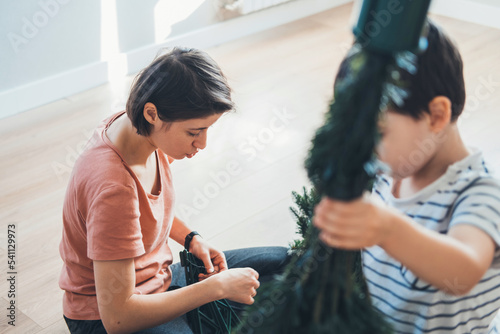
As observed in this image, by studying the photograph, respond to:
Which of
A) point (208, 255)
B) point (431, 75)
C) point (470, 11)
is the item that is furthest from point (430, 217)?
point (470, 11)

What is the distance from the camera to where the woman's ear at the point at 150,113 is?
119 cm

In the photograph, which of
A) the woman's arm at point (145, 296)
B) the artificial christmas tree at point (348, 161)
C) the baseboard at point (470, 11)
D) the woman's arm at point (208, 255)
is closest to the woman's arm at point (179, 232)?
the woman's arm at point (208, 255)

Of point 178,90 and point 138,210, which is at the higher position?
point 178,90

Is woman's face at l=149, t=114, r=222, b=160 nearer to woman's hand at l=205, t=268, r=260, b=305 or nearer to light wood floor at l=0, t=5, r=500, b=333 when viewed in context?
woman's hand at l=205, t=268, r=260, b=305

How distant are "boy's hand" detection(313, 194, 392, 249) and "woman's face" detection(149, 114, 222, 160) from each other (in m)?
0.76

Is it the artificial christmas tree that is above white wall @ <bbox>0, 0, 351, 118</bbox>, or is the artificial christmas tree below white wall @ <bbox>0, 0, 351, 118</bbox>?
above

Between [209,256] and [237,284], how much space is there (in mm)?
190

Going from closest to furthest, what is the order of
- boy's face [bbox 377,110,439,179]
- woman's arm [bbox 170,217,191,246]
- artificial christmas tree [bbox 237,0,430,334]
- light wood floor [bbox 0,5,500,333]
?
artificial christmas tree [bbox 237,0,430,334], boy's face [bbox 377,110,439,179], woman's arm [bbox 170,217,191,246], light wood floor [bbox 0,5,500,333]

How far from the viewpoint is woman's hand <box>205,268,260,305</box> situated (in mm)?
1236

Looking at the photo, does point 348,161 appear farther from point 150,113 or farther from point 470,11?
point 470,11

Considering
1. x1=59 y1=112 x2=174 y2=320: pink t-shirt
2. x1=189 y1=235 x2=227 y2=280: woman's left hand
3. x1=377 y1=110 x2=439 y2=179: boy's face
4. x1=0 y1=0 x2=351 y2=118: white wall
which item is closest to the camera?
x1=377 y1=110 x2=439 y2=179: boy's face

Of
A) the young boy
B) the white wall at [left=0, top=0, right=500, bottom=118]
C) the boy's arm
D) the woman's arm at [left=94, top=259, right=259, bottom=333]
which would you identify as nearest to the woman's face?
the woman's arm at [left=94, top=259, right=259, bottom=333]

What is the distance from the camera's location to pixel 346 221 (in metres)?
0.48

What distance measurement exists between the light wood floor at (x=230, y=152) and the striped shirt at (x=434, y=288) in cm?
71
